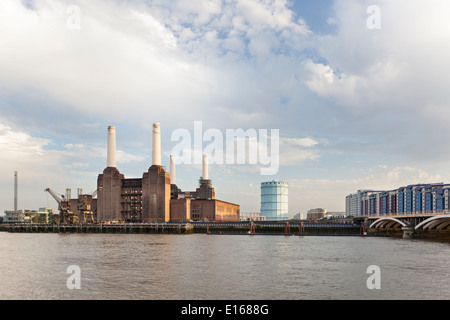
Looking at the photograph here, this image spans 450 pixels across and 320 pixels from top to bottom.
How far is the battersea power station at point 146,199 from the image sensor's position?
135 metres

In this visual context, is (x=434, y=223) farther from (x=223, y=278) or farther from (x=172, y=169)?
(x=172, y=169)

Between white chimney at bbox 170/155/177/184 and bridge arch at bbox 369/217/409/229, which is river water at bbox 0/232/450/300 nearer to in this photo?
bridge arch at bbox 369/217/409/229

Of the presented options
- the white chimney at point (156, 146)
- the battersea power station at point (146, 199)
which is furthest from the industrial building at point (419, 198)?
the white chimney at point (156, 146)

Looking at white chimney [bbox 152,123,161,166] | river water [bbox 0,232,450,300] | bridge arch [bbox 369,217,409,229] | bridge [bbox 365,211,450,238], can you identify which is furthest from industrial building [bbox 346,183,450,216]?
river water [bbox 0,232,450,300]

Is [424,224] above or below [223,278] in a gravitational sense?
below

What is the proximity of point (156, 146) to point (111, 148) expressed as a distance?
694 inches

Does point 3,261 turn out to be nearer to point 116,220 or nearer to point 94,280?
point 94,280

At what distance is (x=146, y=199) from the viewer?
5399 inches
